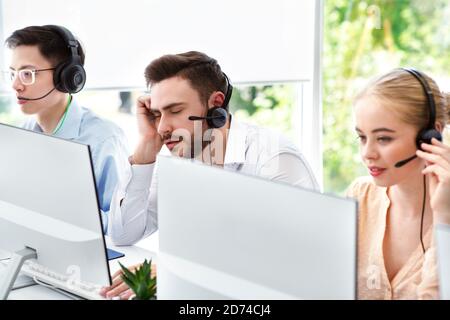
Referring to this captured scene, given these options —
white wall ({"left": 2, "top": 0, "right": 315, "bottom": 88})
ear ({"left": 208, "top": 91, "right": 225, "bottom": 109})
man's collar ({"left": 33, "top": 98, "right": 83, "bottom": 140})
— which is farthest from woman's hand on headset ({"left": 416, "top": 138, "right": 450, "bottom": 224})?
white wall ({"left": 2, "top": 0, "right": 315, "bottom": 88})

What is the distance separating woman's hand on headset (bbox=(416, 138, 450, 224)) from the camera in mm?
1711

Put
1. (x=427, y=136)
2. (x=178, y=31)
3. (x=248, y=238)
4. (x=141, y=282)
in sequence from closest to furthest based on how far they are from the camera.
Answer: (x=248, y=238), (x=141, y=282), (x=427, y=136), (x=178, y=31)

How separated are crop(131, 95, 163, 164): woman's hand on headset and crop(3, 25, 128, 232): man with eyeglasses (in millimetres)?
356

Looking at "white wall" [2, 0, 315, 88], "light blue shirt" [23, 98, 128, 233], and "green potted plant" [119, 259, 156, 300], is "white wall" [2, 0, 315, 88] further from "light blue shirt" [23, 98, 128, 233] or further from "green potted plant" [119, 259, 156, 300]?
"green potted plant" [119, 259, 156, 300]

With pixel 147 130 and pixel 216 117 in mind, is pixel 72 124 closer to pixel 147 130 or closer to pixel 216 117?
pixel 147 130

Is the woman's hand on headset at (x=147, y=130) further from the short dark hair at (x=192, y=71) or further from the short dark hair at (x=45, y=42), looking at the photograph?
the short dark hair at (x=45, y=42)

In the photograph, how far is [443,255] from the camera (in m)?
1.08

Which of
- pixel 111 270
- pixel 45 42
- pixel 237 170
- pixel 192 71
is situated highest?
pixel 45 42

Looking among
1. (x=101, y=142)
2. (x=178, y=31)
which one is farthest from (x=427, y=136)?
(x=178, y=31)

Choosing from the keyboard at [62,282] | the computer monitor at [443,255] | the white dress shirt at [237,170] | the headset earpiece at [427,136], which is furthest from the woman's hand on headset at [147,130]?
the computer monitor at [443,255]

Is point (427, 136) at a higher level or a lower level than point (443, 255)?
higher

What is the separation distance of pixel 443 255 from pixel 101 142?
1.81m

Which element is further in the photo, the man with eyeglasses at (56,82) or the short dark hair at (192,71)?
the man with eyeglasses at (56,82)

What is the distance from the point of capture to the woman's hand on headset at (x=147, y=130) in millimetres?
2318
